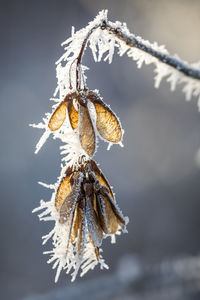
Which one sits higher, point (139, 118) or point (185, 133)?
point (139, 118)

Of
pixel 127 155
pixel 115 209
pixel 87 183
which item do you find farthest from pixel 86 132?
pixel 127 155

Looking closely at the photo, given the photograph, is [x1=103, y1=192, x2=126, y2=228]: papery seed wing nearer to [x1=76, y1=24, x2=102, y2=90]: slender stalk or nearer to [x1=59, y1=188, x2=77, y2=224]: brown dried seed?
[x1=59, y1=188, x2=77, y2=224]: brown dried seed

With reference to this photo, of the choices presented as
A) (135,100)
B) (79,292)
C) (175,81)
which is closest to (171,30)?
(135,100)

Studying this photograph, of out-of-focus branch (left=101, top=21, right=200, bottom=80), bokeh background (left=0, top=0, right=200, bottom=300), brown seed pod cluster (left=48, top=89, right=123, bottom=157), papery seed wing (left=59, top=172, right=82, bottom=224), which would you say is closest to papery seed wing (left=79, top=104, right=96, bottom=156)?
brown seed pod cluster (left=48, top=89, right=123, bottom=157)

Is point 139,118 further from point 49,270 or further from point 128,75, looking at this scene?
point 49,270

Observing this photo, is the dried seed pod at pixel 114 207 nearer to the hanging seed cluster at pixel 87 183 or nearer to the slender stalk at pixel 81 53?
the hanging seed cluster at pixel 87 183

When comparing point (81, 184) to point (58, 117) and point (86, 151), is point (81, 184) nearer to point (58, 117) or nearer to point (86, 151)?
point (86, 151)

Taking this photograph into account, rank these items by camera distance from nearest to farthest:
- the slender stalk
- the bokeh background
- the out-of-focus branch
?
the out-of-focus branch
the slender stalk
the bokeh background
